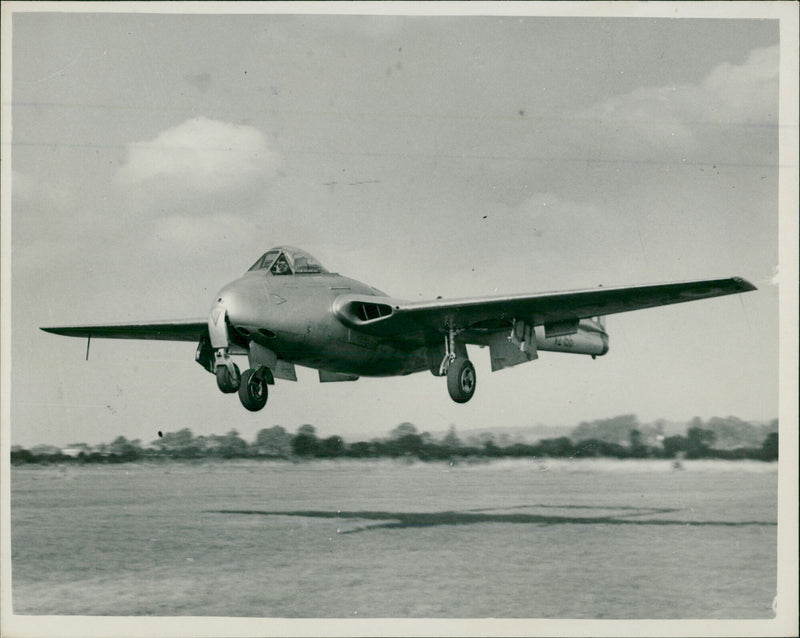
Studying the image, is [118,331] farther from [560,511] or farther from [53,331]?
[560,511]

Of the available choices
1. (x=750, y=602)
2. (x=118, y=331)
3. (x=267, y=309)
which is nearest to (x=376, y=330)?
(x=267, y=309)

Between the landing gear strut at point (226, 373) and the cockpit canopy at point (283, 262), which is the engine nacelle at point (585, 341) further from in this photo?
the landing gear strut at point (226, 373)

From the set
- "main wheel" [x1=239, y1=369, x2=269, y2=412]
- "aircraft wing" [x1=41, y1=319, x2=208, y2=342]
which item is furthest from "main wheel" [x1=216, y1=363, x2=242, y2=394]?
"aircraft wing" [x1=41, y1=319, x2=208, y2=342]

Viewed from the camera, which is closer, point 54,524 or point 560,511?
point 54,524

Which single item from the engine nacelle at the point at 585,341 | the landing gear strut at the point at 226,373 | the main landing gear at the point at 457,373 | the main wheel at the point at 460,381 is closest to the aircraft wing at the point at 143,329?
the landing gear strut at the point at 226,373

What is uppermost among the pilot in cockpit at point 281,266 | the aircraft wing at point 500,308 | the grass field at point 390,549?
the pilot in cockpit at point 281,266

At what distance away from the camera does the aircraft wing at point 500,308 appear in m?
23.5

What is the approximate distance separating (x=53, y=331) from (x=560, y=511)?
46.5 feet

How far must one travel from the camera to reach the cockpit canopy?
973 inches

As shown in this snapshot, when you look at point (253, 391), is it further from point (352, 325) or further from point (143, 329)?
point (143, 329)

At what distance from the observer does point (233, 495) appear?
96.9 ft

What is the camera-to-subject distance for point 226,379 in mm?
24031

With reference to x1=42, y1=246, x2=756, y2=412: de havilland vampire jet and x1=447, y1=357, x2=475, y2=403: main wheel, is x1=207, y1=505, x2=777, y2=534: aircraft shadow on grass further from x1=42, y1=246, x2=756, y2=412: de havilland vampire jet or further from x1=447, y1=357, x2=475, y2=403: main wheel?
x1=42, y1=246, x2=756, y2=412: de havilland vampire jet

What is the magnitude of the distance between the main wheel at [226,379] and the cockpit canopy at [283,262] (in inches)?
95.7
